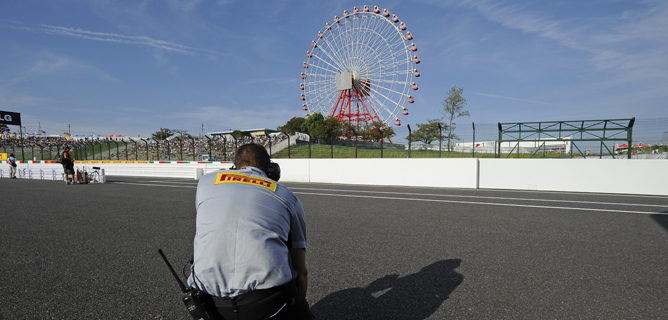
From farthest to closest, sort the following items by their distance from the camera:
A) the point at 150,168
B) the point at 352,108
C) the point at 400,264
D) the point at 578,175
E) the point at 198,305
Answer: the point at 352,108, the point at 150,168, the point at 578,175, the point at 400,264, the point at 198,305

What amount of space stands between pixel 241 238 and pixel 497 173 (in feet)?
38.0

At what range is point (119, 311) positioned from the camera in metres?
2.66

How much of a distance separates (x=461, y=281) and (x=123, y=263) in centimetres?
363

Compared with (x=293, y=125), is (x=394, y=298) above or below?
below

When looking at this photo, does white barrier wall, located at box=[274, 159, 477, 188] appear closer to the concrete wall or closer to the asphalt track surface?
the concrete wall

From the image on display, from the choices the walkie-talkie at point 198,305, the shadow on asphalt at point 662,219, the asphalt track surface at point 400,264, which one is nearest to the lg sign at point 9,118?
the asphalt track surface at point 400,264

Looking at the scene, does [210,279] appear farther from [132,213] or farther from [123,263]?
[132,213]

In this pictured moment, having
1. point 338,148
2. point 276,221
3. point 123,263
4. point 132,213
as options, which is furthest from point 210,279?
point 338,148

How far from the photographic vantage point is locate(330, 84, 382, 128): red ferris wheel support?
41812 mm

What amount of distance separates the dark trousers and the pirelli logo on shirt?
49 cm

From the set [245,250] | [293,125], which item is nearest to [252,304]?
[245,250]

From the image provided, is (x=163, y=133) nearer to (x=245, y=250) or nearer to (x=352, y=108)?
(x=352, y=108)

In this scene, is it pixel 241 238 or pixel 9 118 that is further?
pixel 9 118

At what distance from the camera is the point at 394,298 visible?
9.38 ft
